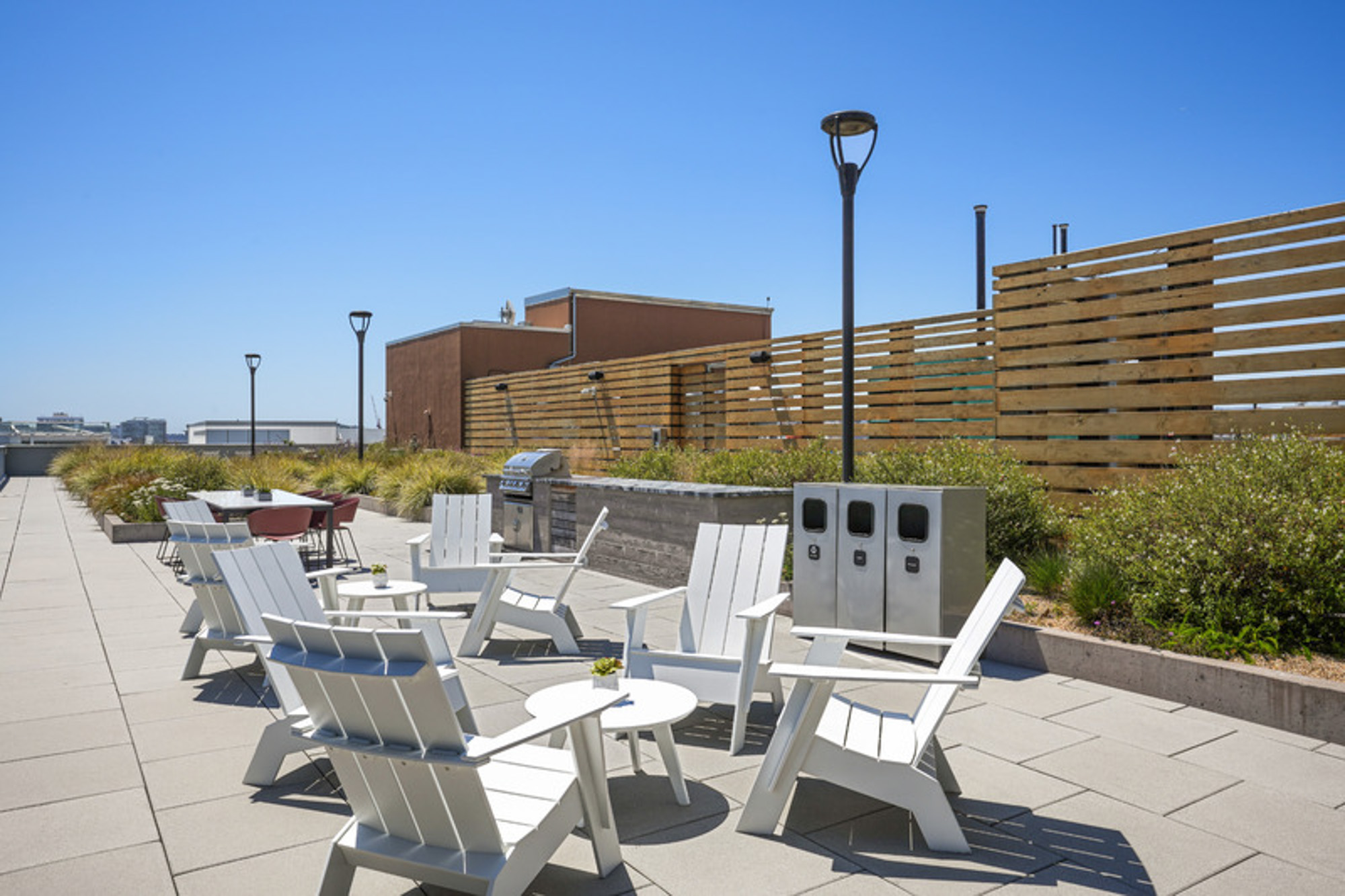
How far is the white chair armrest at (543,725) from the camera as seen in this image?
2072 mm

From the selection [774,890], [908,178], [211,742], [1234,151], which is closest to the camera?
[774,890]

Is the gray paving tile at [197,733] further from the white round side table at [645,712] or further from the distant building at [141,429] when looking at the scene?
the distant building at [141,429]

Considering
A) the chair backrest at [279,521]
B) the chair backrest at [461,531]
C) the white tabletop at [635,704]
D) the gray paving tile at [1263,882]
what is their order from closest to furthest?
the gray paving tile at [1263,882]
the white tabletop at [635,704]
the chair backrest at [461,531]
the chair backrest at [279,521]

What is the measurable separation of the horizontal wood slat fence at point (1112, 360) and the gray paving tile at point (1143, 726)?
358cm

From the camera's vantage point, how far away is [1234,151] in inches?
379

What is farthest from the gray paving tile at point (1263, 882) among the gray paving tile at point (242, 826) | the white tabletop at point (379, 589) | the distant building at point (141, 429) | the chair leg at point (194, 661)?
the distant building at point (141, 429)

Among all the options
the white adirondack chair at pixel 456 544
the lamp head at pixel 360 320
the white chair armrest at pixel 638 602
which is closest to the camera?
the white chair armrest at pixel 638 602

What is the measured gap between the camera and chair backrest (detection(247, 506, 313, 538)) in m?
8.23

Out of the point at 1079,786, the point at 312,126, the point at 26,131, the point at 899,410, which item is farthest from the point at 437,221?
the point at 1079,786

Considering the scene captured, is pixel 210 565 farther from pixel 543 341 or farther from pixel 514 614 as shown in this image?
pixel 543 341

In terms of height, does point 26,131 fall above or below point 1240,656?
above

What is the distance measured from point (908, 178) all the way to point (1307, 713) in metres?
6.52

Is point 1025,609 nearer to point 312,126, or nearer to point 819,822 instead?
point 819,822

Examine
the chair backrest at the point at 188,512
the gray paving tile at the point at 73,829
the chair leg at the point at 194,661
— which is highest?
the chair backrest at the point at 188,512
